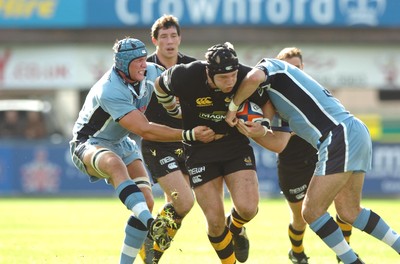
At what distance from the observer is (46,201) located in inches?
875

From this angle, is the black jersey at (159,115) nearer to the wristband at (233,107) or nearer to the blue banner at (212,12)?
the wristband at (233,107)

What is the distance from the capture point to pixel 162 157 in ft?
34.2

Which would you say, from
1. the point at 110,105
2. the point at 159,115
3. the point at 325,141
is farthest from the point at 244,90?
the point at 159,115

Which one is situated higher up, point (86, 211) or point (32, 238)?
point (32, 238)

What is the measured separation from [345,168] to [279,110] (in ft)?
2.66

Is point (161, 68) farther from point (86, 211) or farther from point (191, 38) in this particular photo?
point (191, 38)

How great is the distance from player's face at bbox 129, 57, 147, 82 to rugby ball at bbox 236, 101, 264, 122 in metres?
1.01

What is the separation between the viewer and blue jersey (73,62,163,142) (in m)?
9.07

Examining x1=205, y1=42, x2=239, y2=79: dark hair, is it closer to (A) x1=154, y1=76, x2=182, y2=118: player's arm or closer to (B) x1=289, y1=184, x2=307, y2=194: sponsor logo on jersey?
(A) x1=154, y1=76, x2=182, y2=118: player's arm

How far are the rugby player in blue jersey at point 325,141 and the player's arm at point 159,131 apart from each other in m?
0.27

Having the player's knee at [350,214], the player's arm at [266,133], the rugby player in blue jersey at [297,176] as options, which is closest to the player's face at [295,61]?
the rugby player in blue jersey at [297,176]

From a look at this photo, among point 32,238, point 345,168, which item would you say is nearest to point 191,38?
point 32,238

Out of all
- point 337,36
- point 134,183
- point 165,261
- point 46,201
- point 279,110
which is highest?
point 279,110

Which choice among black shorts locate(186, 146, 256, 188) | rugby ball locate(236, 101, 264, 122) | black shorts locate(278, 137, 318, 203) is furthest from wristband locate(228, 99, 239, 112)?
black shorts locate(278, 137, 318, 203)
